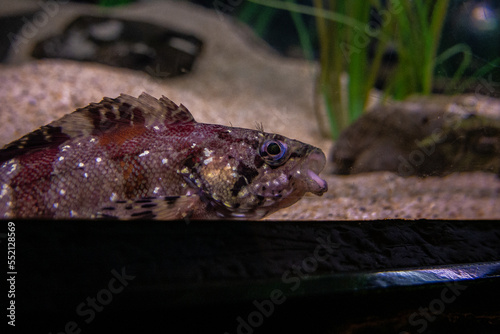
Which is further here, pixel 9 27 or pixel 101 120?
pixel 9 27

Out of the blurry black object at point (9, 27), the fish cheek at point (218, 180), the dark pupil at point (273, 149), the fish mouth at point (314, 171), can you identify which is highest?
the dark pupil at point (273, 149)

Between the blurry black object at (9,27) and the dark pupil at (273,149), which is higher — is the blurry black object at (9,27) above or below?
below

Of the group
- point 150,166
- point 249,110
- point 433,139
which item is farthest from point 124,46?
point 433,139

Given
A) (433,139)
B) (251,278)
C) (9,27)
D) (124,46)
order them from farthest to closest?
(9,27) < (124,46) < (433,139) < (251,278)

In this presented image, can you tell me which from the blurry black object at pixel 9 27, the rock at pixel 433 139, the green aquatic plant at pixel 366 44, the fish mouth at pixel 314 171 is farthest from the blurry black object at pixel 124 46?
the fish mouth at pixel 314 171

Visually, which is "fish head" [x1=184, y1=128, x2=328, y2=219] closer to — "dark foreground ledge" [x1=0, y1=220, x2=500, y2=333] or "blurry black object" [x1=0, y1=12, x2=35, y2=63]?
"dark foreground ledge" [x1=0, y1=220, x2=500, y2=333]

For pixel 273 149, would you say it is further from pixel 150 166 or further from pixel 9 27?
pixel 9 27

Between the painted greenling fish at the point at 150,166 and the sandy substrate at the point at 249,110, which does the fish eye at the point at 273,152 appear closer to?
the painted greenling fish at the point at 150,166

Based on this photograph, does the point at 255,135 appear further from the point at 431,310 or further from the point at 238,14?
the point at 238,14
